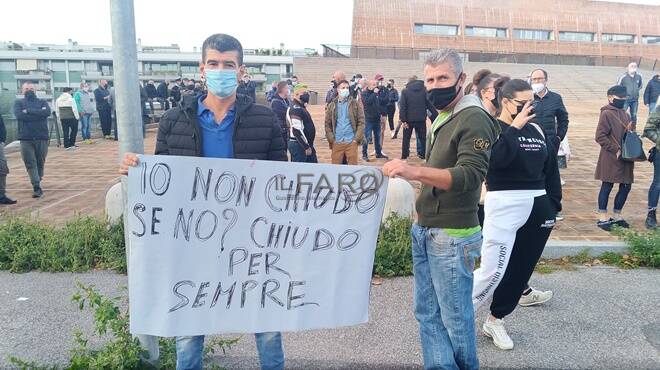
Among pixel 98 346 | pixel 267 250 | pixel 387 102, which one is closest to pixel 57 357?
pixel 98 346

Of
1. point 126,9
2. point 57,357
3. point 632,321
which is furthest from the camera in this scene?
point 632,321

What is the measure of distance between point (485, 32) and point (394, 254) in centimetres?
6560

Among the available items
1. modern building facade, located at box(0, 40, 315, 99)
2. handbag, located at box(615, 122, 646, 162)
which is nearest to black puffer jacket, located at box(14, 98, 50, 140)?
handbag, located at box(615, 122, 646, 162)

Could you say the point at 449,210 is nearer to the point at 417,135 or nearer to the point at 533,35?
the point at 417,135

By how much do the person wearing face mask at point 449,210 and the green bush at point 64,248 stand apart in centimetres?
330

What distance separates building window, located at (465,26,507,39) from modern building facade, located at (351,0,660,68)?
4.8 inches

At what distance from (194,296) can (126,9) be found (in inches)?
64.7

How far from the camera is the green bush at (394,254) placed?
5062 millimetres

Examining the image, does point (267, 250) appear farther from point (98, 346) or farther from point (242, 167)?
point (98, 346)

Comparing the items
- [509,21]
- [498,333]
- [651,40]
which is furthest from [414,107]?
[651,40]

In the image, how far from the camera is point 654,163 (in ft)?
21.8

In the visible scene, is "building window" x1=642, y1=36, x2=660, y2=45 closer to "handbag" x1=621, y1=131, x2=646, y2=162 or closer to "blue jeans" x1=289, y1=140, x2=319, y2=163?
"handbag" x1=621, y1=131, x2=646, y2=162

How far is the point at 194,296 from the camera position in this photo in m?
2.83

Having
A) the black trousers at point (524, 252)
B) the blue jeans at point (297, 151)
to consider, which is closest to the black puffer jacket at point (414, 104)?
the blue jeans at point (297, 151)
